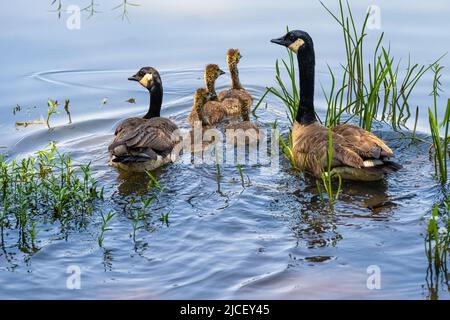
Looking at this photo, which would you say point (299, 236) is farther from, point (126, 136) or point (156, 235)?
point (126, 136)

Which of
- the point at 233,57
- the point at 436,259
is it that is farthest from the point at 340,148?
the point at 233,57

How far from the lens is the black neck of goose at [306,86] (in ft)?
37.7

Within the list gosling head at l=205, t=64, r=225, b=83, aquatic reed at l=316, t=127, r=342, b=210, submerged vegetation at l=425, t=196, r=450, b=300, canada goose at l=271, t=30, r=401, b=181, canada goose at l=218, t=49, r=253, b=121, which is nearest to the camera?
submerged vegetation at l=425, t=196, r=450, b=300

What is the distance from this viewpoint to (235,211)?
9.41 m

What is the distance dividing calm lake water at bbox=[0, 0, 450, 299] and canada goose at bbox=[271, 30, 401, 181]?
238 millimetres

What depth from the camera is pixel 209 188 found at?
10203 mm

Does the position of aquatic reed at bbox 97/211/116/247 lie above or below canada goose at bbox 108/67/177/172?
below

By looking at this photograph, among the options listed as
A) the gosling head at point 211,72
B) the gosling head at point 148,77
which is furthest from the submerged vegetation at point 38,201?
the gosling head at point 211,72

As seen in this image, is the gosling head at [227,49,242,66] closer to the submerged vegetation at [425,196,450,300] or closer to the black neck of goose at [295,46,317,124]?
the black neck of goose at [295,46,317,124]

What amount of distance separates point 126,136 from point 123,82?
377cm

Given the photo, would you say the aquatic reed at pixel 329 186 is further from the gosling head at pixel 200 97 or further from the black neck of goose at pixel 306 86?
the gosling head at pixel 200 97

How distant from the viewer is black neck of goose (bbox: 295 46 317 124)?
11.5 metres

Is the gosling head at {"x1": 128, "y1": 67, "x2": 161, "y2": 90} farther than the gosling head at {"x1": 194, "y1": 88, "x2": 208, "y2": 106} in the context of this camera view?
No

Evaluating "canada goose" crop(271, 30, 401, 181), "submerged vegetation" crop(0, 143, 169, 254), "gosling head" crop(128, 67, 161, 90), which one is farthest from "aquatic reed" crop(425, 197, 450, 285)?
"gosling head" crop(128, 67, 161, 90)
